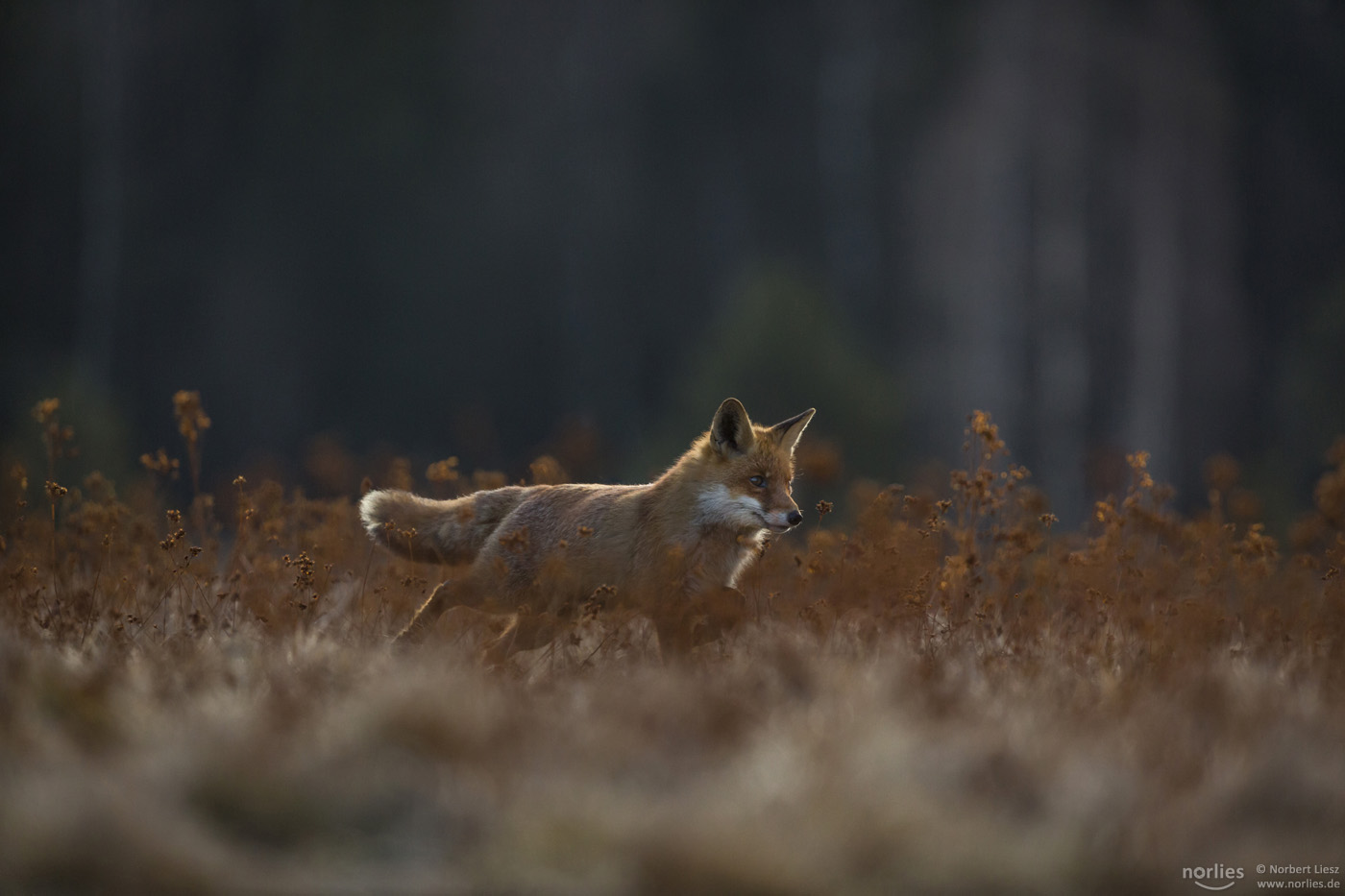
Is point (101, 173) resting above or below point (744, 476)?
above

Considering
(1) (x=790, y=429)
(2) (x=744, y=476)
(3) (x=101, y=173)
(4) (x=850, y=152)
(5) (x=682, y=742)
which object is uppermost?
(4) (x=850, y=152)

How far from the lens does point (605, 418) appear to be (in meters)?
26.3

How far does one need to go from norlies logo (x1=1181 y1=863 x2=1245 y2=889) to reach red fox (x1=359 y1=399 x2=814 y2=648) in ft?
9.45

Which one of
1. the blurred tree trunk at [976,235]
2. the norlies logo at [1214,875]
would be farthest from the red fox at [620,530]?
the blurred tree trunk at [976,235]

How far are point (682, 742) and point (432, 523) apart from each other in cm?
300

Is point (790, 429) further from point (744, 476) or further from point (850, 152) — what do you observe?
point (850, 152)

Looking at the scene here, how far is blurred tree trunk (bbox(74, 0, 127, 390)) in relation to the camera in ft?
85.1

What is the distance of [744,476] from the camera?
6.28 m

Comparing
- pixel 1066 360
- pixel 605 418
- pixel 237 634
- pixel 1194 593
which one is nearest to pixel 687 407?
pixel 605 418

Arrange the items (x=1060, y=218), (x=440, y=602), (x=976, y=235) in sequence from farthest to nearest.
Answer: (x=976, y=235) → (x=1060, y=218) → (x=440, y=602)

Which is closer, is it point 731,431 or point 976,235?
point 731,431

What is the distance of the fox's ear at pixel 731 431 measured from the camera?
624 cm

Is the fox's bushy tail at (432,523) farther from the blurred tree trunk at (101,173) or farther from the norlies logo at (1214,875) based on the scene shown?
the blurred tree trunk at (101,173)

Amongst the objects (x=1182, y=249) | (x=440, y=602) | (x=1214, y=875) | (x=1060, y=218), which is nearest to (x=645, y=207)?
(x=1060, y=218)
